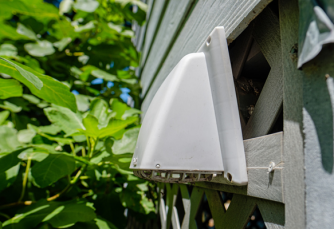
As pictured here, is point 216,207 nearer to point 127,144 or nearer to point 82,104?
point 127,144

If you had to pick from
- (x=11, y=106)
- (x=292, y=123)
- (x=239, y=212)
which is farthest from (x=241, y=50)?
(x=11, y=106)

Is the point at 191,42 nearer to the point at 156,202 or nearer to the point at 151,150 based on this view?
the point at 151,150

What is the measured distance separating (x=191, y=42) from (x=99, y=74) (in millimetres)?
1107

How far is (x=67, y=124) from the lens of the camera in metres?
1.19

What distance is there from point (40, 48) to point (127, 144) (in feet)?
3.86

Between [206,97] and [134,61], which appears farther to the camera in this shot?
[134,61]

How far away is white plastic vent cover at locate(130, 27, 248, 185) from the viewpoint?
51cm

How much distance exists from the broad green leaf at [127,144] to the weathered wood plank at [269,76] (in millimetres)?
710

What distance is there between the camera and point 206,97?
55 cm

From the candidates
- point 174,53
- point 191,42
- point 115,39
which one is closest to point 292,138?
point 191,42

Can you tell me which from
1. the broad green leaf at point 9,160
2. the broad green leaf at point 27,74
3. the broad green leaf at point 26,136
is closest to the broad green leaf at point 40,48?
the broad green leaf at point 26,136

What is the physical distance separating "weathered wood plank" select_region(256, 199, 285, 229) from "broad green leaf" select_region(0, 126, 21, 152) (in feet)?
4.09

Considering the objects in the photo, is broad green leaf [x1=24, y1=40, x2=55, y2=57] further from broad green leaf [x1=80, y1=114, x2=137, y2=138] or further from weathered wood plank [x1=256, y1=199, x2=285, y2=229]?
weathered wood plank [x1=256, y1=199, x2=285, y2=229]

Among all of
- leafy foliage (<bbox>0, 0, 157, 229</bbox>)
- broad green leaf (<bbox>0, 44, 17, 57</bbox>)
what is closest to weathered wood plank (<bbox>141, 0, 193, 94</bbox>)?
leafy foliage (<bbox>0, 0, 157, 229</bbox>)
